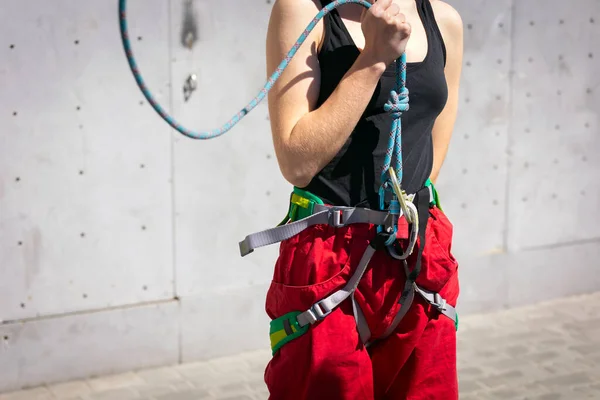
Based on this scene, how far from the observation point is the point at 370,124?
225 cm

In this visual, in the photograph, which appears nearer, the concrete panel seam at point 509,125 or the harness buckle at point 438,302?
the harness buckle at point 438,302

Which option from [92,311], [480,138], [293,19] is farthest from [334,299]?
[480,138]

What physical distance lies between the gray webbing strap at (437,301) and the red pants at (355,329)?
0.05 feet

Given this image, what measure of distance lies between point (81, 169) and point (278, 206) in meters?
1.04

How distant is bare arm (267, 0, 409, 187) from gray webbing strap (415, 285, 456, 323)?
0.41 metres

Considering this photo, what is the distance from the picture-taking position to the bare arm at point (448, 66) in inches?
97.8

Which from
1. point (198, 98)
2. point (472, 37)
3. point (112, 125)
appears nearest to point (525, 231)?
point (472, 37)

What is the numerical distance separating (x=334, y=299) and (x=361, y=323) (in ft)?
0.35

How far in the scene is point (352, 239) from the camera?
2.26 meters

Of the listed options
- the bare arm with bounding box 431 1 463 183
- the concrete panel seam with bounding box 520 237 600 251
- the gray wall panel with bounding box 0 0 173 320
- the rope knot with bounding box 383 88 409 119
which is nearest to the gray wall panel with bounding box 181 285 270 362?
the gray wall panel with bounding box 0 0 173 320

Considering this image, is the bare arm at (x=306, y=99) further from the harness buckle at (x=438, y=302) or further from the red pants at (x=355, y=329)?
the harness buckle at (x=438, y=302)

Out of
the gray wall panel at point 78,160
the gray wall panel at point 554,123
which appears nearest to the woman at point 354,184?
the gray wall panel at point 78,160

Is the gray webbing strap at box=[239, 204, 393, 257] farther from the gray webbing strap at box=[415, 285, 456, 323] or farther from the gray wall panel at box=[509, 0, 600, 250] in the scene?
the gray wall panel at box=[509, 0, 600, 250]

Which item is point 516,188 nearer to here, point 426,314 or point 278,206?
point 278,206
